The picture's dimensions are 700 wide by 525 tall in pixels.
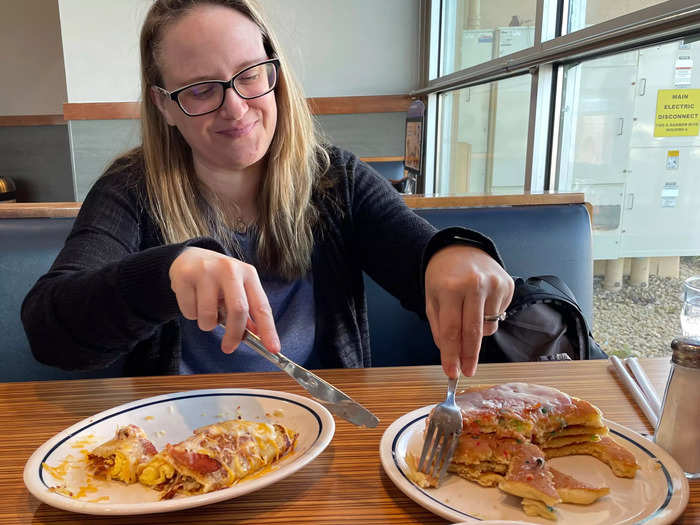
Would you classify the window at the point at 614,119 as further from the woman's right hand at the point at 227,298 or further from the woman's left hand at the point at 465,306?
the woman's right hand at the point at 227,298

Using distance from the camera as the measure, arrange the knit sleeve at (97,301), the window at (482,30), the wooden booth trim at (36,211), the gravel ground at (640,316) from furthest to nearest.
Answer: the window at (482,30) → the gravel ground at (640,316) → the wooden booth trim at (36,211) → the knit sleeve at (97,301)

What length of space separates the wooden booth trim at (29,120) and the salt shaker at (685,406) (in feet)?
21.1

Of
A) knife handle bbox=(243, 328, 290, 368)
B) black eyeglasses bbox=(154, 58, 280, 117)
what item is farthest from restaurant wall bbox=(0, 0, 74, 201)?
knife handle bbox=(243, 328, 290, 368)

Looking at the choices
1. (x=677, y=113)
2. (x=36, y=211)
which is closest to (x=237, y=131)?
(x=36, y=211)

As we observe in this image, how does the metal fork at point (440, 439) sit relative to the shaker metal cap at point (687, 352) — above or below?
below

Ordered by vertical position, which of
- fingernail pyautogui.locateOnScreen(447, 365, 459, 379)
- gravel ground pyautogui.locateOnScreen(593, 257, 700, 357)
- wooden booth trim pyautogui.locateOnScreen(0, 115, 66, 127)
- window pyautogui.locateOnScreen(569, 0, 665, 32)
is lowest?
gravel ground pyautogui.locateOnScreen(593, 257, 700, 357)

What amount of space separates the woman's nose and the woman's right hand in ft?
1.50

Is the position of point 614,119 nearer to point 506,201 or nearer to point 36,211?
point 506,201

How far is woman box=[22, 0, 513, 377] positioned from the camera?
92 centimetres

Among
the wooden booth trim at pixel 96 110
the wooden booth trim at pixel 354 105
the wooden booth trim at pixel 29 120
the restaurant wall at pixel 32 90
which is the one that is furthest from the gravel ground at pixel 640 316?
the wooden booth trim at pixel 29 120

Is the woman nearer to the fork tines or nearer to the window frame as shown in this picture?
the fork tines

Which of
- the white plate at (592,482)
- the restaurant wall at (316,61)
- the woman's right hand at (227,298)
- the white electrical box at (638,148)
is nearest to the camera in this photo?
the white plate at (592,482)

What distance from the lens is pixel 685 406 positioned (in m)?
0.66

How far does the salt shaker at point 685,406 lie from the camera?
25.5 inches
